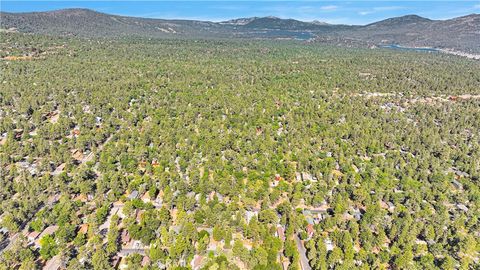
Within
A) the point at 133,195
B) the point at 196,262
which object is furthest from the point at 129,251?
the point at 133,195

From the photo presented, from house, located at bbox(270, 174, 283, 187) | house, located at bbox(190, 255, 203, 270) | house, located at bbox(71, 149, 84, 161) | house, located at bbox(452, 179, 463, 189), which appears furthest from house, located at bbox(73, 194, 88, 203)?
house, located at bbox(452, 179, 463, 189)

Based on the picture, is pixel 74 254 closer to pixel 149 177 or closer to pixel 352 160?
pixel 149 177

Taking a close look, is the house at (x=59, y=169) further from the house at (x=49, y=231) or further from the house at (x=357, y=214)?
the house at (x=357, y=214)

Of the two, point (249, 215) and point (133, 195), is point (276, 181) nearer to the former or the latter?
point (249, 215)

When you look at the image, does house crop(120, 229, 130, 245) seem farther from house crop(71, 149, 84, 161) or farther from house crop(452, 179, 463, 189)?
house crop(452, 179, 463, 189)

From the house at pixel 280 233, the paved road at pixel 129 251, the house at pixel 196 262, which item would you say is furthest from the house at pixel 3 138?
the house at pixel 280 233

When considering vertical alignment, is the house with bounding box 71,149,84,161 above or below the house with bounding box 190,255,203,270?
above

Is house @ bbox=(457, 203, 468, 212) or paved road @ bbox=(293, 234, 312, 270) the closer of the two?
paved road @ bbox=(293, 234, 312, 270)
